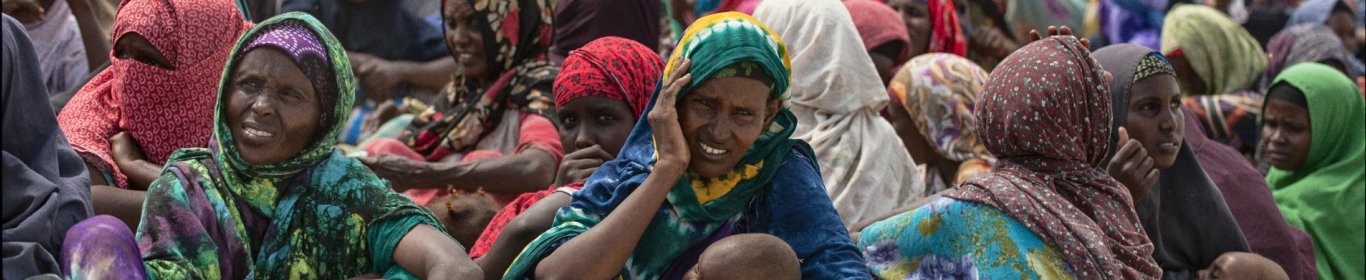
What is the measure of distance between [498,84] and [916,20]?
2.62 m

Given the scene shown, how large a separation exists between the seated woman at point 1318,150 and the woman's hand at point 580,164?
12.6 feet

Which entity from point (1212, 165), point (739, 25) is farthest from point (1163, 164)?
point (739, 25)

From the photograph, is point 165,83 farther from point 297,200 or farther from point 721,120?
point 721,120

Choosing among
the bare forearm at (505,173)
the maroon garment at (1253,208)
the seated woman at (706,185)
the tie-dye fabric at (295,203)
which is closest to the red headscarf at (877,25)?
the maroon garment at (1253,208)

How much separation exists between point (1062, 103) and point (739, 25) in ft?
3.40

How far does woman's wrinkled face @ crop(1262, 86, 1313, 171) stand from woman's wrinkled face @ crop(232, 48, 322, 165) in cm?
503

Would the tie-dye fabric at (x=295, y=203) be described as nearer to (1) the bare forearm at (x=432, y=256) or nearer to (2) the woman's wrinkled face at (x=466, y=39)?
(1) the bare forearm at (x=432, y=256)

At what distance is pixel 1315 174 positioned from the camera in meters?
7.71

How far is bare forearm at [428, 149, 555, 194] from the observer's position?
581 cm

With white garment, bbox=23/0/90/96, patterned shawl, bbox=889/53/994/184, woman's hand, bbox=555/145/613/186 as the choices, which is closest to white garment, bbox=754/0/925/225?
patterned shawl, bbox=889/53/994/184

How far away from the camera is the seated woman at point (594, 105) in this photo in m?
4.98

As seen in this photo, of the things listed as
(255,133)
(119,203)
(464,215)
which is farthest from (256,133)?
(464,215)

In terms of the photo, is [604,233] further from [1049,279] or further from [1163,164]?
[1163,164]

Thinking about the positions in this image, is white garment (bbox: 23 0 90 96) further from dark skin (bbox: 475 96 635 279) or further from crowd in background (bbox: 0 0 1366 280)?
→ dark skin (bbox: 475 96 635 279)
